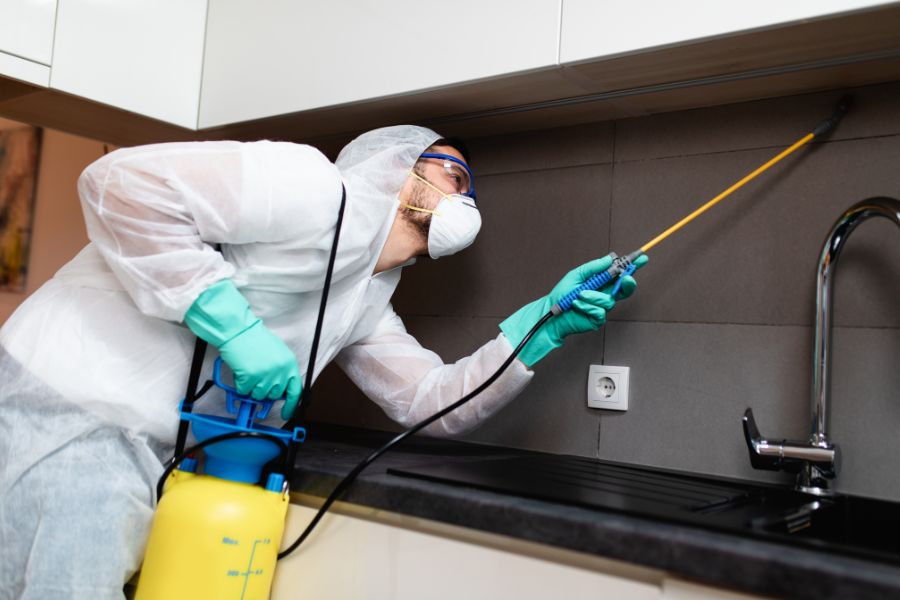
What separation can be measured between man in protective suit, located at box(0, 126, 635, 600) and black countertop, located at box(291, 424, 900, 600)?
21 cm

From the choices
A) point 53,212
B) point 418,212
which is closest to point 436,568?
point 418,212

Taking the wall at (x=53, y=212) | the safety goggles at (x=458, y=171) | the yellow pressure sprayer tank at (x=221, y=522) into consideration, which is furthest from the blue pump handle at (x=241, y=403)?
the wall at (x=53, y=212)

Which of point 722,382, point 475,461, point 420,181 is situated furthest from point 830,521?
point 420,181

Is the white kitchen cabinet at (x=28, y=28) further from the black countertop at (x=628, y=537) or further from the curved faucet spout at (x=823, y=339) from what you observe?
the curved faucet spout at (x=823, y=339)

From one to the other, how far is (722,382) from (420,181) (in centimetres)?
62

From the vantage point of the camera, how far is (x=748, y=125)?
1.29m

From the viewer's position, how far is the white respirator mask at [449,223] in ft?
4.39

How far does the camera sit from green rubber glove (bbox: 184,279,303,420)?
1059 mm

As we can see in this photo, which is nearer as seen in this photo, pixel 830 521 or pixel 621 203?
pixel 830 521

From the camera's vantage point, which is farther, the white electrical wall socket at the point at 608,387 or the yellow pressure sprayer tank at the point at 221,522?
the white electrical wall socket at the point at 608,387

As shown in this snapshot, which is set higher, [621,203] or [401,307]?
[621,203]

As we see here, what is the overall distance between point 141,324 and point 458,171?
602mm

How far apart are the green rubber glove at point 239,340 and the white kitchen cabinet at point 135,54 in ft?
2.33

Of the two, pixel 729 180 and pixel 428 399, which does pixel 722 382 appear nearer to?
pixel 729 180
